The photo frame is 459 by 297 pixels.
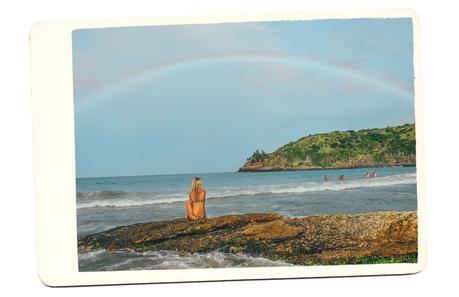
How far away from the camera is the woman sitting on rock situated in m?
5.20

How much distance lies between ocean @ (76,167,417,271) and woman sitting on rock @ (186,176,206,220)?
0.03m

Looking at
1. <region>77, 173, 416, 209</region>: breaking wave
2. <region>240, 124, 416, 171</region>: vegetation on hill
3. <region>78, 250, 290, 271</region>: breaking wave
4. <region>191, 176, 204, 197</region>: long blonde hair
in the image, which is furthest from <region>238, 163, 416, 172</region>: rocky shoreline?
<region>78, 250, 290, 271</region>: breaking wave

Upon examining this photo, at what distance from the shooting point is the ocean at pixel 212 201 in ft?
→ 16.9

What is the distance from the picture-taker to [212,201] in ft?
17.1

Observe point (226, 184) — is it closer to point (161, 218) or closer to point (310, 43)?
point (161, 218)

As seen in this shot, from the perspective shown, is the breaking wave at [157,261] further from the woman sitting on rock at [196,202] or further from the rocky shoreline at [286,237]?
the woman sitting on rock at [196,202]

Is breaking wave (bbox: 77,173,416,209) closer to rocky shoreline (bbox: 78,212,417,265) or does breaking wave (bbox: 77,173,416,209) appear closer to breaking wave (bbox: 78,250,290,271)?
rocky shoreline (bbox: 78,212,417,265)

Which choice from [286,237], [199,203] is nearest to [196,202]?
[199,203]

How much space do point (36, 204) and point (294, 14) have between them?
98.7 inches

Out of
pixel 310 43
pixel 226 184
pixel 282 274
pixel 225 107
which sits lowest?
pixel 282 274

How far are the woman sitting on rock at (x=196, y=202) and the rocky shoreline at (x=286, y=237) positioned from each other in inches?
2.4

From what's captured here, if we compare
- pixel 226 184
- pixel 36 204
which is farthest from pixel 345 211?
pixel 36 204

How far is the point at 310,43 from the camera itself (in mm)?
5176

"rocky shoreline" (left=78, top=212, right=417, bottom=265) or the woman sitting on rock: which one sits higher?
the woman sitting on rock
